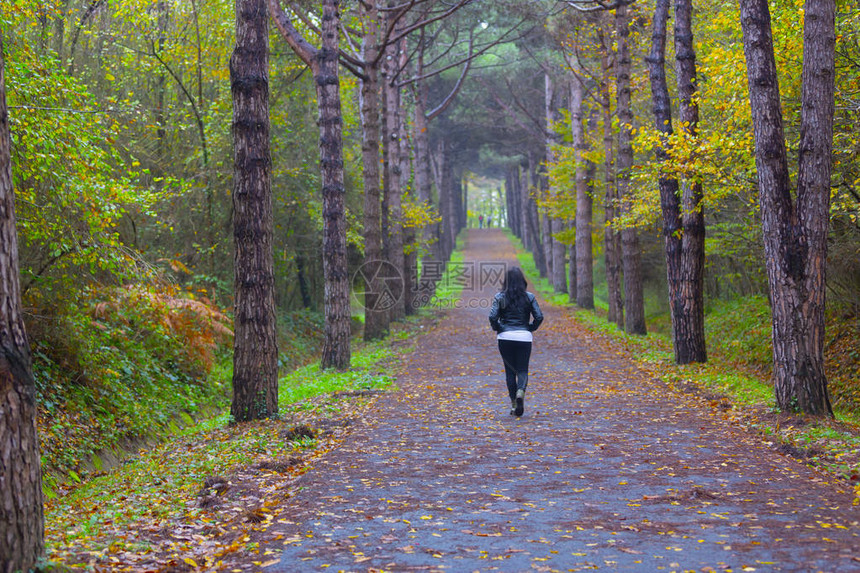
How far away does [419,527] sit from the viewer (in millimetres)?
5922

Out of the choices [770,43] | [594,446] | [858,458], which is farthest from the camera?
[770,43]

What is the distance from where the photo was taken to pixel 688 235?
50.3ft

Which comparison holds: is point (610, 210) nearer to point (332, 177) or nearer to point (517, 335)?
point (332, 177)

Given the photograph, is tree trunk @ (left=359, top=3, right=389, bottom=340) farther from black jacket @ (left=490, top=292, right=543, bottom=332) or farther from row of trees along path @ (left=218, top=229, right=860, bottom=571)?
black jacket @ (left=490, top=292, right=543, bottom=332)

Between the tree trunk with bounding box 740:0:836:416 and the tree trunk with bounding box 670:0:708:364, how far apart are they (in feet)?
13.0

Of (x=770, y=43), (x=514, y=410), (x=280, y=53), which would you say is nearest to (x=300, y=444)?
(x=514, y=410)

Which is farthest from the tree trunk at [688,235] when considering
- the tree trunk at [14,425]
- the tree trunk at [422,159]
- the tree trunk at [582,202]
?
the tree trunk at [422,159]

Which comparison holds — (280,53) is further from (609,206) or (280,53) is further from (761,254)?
(761,254)

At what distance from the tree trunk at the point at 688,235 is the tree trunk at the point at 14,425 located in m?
12.2

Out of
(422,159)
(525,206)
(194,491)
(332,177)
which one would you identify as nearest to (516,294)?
(194,491)

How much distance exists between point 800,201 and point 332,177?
30.3 ft

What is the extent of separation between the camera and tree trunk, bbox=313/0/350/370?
15.7 m

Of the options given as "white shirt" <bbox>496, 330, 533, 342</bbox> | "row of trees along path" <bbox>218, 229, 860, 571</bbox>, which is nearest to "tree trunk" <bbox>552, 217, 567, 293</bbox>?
"row of trees along path" <bbox>218, 229, 860, 571</bbox>

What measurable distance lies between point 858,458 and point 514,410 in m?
4.66
